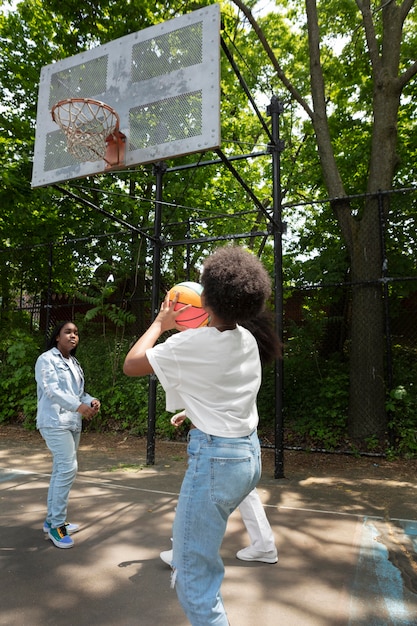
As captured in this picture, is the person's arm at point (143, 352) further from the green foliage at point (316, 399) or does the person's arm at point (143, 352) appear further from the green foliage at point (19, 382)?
the green foliage at point (19, 382)

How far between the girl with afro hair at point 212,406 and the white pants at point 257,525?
1.44m

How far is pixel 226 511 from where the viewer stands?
6.17 feet

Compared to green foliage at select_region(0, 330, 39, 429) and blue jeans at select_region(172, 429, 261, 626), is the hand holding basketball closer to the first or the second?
blue jeans at select_region(172, 429, 261, 626)

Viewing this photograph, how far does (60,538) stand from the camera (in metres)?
3.60

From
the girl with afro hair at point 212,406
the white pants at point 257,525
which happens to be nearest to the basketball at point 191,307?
the girl with afro hair at point 212,406

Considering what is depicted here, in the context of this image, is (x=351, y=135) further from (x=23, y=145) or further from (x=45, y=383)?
(x=45, y=383)

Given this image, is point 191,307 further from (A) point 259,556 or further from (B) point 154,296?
(B) point 154,296

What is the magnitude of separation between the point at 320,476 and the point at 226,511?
15.0ft

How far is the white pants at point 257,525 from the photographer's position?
10.9 feet

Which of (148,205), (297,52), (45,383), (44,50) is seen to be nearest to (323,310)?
(148,205)

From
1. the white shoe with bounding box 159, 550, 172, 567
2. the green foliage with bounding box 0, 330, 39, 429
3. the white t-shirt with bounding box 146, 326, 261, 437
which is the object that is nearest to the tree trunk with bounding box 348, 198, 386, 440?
the white shoe with bounding box 159, 550, 172, 567

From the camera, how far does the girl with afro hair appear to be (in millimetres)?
1831

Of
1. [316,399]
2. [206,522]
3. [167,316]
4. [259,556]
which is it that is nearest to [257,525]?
[259,556]

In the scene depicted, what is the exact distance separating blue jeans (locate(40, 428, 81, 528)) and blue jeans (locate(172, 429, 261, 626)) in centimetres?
202
